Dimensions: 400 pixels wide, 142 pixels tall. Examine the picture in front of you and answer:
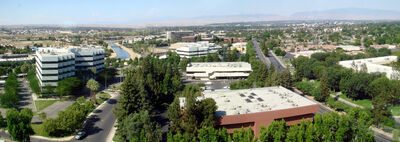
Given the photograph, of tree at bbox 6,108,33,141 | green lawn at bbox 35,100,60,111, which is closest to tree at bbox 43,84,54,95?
green lawn at bbox 35,100,60,111

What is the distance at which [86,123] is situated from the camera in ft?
101

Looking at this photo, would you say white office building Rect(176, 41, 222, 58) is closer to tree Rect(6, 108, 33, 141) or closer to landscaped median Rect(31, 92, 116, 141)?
landscaped median Rect(31, 92, 116, 141)

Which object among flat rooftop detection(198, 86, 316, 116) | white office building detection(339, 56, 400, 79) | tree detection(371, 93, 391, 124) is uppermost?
white office building detection(339, 56, 400, 79)

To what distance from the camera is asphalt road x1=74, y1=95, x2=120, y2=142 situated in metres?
27.0

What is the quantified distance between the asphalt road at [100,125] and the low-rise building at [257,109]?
8439 millimetres

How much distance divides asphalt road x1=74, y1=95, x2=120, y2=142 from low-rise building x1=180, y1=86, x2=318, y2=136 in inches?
332

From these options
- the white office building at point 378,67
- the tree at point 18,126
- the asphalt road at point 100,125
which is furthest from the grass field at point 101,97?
the white office building at point 378,67

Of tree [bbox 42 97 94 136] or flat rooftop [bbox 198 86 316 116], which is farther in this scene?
flat rooftop [bbox 198 86 316 116]

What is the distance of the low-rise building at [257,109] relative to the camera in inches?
998

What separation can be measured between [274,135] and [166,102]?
1840cm

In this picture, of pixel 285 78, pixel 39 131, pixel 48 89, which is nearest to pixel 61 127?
pixel 39 131

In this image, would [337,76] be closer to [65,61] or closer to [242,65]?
[242,65]

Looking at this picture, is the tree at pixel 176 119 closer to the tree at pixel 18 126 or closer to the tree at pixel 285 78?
the tree at pixel 18 126

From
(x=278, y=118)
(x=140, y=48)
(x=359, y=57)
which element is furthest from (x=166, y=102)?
(x=140, y=48)
